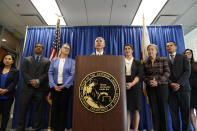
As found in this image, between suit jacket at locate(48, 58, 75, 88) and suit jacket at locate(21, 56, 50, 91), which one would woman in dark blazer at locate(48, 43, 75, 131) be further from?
suit jacket at locate(21, 56, 50, 91)

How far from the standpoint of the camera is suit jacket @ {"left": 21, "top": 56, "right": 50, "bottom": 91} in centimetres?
234

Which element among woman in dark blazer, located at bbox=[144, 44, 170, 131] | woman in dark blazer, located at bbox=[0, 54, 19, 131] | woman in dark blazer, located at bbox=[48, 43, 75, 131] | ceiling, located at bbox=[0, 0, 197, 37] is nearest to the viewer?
woman in dark blazer, located at bbox=[144, 44, 170, 131]

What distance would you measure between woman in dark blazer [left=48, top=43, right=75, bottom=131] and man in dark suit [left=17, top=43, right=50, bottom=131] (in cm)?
36

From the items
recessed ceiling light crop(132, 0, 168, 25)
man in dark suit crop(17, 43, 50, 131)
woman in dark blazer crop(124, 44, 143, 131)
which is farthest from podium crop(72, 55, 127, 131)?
recessed ceiling light crop(132, 0, 168, 25)

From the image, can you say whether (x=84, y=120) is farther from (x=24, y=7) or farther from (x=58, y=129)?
(x=24, y=7)

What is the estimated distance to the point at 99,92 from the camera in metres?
1.06

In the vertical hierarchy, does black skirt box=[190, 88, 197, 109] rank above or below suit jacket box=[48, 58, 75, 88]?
below

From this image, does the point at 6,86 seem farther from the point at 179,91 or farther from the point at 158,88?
the point at 179,91

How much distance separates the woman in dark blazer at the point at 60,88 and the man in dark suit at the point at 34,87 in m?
0.36

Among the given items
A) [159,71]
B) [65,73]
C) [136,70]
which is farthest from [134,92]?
[65,73]

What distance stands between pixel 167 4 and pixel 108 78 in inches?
119

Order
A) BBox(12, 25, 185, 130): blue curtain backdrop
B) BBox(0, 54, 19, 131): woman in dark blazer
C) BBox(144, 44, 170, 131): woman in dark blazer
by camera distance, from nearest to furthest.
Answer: BBox(144, 44, 170, 131): woman in dark blazer → BBox(0, 54, 19, 131): woman in dark blazer → BBox(12, 25, 185, 130): blue curtain backdrop

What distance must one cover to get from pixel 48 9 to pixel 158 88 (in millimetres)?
3248

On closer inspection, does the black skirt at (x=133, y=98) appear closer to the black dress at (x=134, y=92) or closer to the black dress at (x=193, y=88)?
the black dress at (x=134, y=92)
